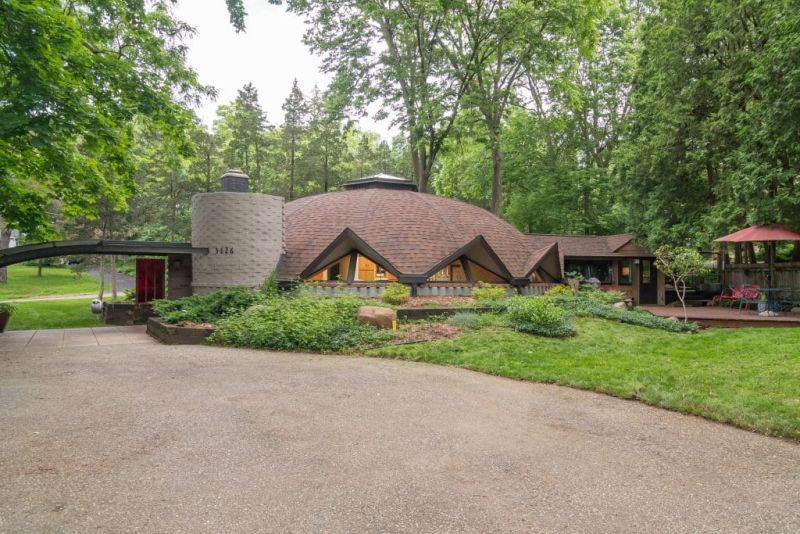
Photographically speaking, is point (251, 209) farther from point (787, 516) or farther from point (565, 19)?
point (565, 19)

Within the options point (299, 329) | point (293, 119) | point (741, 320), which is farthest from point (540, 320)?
point (293, 119)

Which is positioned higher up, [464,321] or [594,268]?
[594,268]

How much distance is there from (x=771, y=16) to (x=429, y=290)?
14561 mm

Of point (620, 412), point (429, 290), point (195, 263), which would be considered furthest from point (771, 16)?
point (195, 263)

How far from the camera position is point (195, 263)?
15.3 metres

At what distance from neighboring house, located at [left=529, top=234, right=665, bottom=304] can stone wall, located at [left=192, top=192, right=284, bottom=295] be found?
1369 cm

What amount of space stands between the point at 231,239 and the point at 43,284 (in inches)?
1022

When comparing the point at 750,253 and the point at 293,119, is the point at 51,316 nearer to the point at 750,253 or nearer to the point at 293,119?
the point at 293,119

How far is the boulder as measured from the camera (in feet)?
35.1

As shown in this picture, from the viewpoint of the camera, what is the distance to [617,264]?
2420cm

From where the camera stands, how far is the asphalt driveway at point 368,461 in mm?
3102

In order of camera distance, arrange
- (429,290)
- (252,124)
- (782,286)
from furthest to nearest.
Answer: (252,124) → (782,286) → (429,290)

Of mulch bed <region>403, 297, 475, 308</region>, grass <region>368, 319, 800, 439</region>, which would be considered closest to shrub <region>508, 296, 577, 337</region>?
grass <region>368, 319, 800, 439</region>

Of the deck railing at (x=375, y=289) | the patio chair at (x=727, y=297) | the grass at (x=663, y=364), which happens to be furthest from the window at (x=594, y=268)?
the grass at (x=663, y=364)
